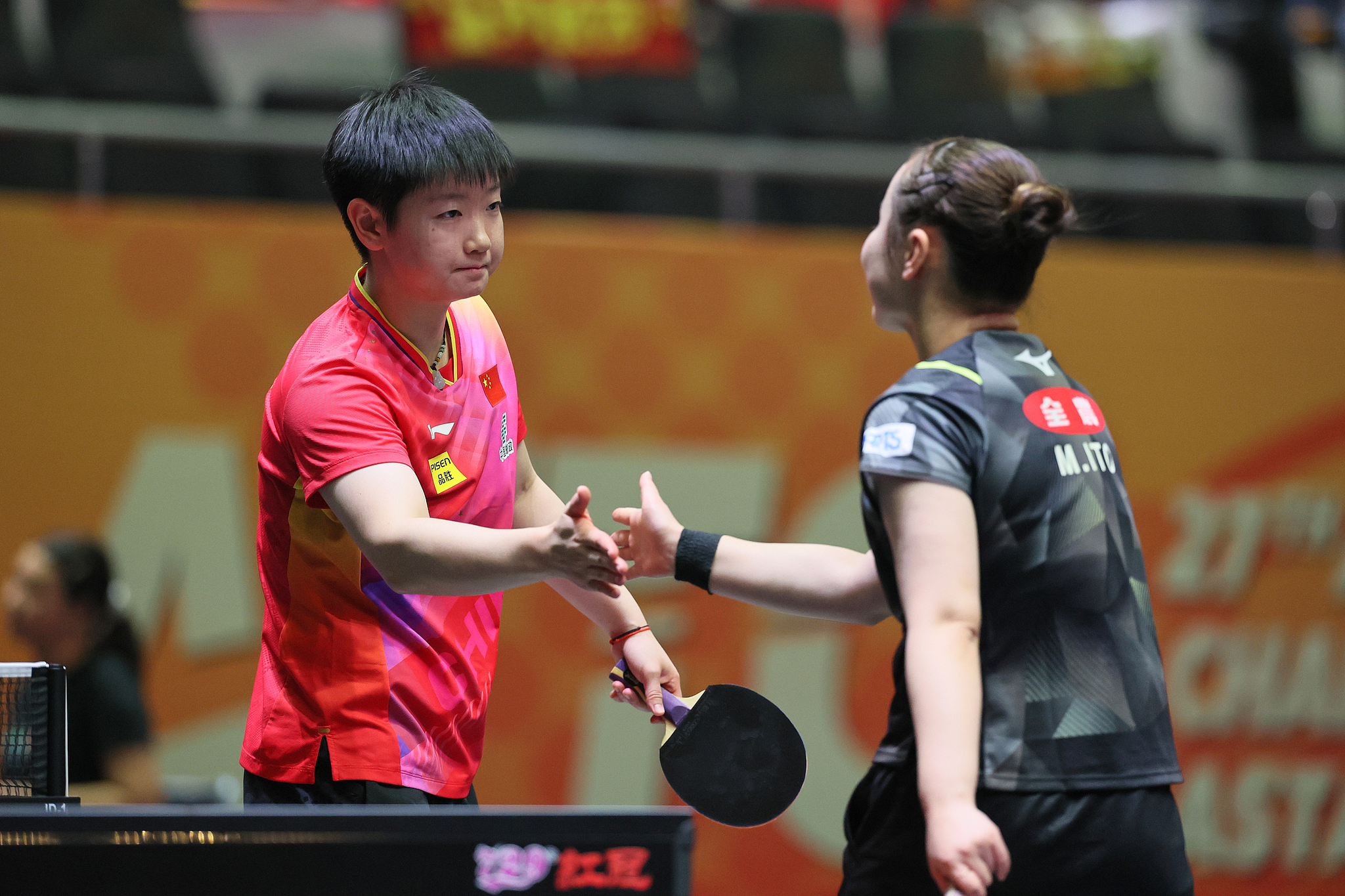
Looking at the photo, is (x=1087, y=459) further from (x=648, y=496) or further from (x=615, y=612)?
(x=615, y=612)

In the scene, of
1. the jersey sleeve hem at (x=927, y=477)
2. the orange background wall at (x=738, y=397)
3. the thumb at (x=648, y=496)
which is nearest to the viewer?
the jersey sleeve hem at (x=927, y=477)

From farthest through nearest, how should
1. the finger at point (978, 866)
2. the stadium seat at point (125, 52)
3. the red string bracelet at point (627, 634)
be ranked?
the stadium seat at point (125, 52) < the red string bracelet at point (627, 634) < the finger at point (978, 866)

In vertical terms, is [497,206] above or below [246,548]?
above

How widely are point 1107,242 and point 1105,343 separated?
2.07 feet

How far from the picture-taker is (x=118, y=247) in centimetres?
468

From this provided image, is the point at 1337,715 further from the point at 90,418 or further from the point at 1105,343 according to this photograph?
the point at 90,418

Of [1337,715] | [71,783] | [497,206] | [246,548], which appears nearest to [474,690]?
[497,206]

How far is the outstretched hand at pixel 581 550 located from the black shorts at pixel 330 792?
477mm

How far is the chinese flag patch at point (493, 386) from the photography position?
229 cm

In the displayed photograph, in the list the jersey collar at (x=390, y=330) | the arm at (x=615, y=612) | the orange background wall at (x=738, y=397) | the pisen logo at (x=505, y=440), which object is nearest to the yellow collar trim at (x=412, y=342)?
the jersey collar at (x=390, y=330)

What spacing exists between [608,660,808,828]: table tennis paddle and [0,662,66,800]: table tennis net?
0.89 metres

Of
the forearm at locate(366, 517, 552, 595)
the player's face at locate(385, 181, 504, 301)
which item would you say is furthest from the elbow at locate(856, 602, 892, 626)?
the player's face at locate(385, 181, 504, 301)

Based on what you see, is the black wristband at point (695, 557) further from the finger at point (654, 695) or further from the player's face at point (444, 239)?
the player's face at point (444, 239)

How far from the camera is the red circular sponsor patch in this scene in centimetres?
195
